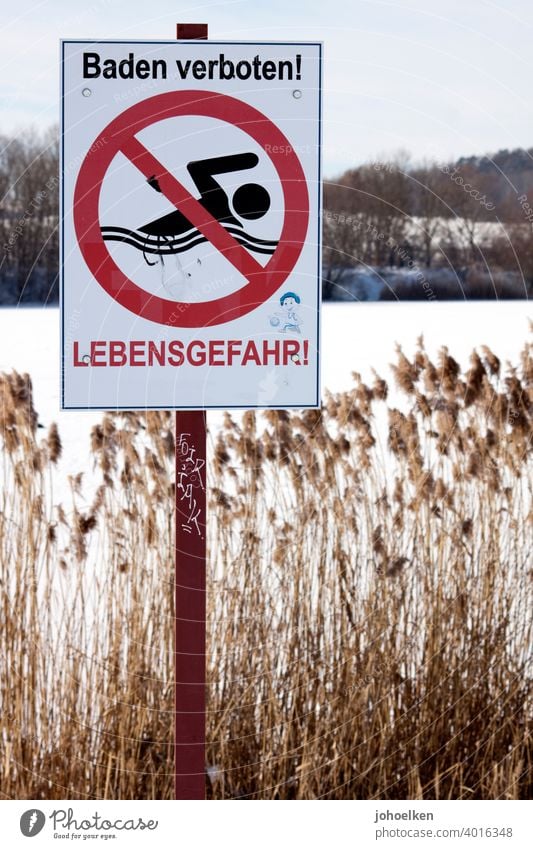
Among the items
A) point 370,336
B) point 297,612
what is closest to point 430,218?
point 297,612

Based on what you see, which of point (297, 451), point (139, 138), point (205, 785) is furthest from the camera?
point (297, 451)

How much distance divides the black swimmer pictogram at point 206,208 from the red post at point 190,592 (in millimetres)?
450

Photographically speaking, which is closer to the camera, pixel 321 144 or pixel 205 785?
pixel 321 144

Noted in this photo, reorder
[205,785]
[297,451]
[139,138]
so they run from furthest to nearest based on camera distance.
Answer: [297,451] → [205,785] → [139,138]

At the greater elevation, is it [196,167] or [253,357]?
[196,167]

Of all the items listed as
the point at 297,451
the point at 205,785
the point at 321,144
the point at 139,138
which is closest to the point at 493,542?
the point at 297,451

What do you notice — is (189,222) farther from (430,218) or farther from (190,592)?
Result: (430,218)

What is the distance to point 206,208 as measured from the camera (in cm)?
247

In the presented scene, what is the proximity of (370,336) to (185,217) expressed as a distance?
26.4 ft

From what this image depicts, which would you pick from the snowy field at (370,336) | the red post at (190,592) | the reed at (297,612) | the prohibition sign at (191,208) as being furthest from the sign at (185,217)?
the snowy field at (370,336)

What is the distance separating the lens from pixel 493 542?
10.5 ft

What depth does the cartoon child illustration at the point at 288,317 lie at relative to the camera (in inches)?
98.2

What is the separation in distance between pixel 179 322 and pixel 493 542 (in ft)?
4.45

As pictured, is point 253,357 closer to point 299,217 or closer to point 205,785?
point 299,217
